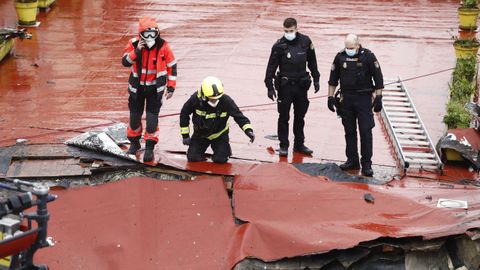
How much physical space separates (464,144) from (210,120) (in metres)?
2.86

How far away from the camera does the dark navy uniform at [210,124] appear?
8.57 metres

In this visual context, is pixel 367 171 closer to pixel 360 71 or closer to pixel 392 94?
pixel 360 71

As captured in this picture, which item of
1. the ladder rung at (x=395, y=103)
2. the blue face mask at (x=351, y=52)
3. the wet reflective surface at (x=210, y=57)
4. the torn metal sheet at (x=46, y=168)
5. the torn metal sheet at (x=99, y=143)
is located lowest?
the wet reflective surface at (x=210, y=57)

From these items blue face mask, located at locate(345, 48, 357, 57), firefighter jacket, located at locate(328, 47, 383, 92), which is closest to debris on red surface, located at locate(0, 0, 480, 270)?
firefighter jacket, located at locate(328, 47, 383, 92)

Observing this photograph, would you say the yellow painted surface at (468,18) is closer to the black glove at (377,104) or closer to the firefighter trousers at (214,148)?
the black glove at (377,104)

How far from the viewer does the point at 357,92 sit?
8695 millimetres

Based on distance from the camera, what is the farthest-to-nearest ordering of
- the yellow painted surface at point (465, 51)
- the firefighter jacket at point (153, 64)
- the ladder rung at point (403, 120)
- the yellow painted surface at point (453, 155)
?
the yellow painted surface at point (465, 51), the ladder rung at point (403, 120), the yellow painted surface at point (453, 155), the firefighter jacket at point (153, 64)

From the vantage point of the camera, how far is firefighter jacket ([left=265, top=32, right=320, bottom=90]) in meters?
8.93

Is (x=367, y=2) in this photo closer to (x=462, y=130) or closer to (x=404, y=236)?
(x=462, y=130)

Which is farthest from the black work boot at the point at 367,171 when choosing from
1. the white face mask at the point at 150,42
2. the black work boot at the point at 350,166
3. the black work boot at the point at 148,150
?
the white face mask at the point at 150,42

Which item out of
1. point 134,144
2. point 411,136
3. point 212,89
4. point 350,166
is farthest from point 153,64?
point 411,136

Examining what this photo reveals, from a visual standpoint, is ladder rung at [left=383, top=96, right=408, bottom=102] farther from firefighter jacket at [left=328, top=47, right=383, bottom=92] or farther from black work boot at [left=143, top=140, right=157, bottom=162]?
black work boot at [left=143, top=140, right=157, bottom=162]

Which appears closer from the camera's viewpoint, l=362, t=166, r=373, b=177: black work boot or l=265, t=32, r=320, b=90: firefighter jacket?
l=362, t=166, r=373, b=177: black work boot

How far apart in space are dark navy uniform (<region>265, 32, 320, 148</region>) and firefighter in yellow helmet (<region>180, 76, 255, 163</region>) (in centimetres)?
67
